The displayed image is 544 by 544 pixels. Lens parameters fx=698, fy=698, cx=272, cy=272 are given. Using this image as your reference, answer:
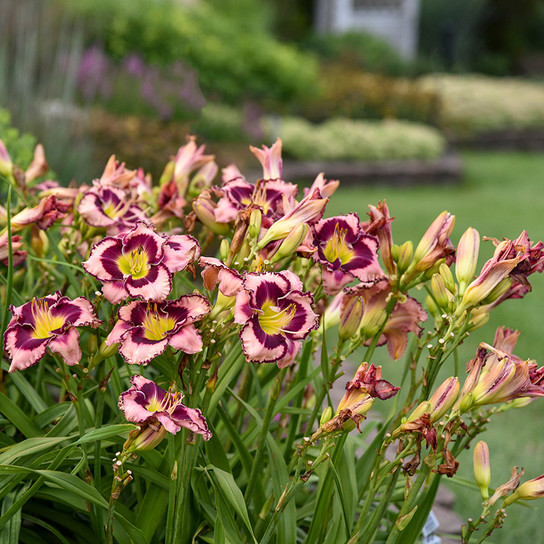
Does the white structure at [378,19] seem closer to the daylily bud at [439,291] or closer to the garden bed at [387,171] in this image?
the garden bed at [387,171]

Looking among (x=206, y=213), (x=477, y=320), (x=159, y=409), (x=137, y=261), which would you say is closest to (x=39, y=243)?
(x=206, y=213)

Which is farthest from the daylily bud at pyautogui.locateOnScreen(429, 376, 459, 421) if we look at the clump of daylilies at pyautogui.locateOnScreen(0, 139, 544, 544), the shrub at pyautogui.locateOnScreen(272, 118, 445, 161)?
the shrub at pyautogui.locateOnScreen(272, 118, 445, 161)

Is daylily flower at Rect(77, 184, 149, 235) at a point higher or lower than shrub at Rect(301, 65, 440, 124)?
higher

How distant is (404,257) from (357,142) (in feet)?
26.1

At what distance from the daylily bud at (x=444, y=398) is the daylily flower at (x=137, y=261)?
39 centimetres

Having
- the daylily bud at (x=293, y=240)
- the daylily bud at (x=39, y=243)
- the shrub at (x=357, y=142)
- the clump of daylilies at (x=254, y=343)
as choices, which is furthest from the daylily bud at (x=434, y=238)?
the shrub at (x=357, y=142)

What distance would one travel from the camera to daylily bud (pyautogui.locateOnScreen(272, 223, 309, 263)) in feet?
3.06

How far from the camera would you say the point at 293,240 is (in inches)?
37.1

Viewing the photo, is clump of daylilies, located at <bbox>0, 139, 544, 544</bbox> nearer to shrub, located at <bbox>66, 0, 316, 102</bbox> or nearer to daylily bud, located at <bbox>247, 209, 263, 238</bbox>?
daylily bud, located at <bbox>247, 209, 263, 238</bbox>

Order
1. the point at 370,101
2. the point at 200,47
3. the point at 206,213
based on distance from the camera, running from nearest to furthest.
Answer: the point at 206,213 → the point at 200,47 → the point at 370,101

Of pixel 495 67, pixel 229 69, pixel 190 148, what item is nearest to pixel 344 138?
pixel 229 69

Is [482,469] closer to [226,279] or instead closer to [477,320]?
[477,320]

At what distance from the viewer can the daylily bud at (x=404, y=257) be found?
104 cm

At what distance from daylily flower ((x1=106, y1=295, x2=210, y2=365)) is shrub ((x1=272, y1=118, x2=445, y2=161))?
24.5 feet
